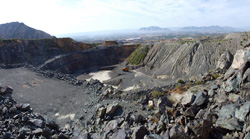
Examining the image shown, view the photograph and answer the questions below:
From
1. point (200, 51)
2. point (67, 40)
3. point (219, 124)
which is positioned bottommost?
point (219, 124)

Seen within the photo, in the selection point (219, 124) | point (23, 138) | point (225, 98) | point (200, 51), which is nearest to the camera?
point (219, 124)

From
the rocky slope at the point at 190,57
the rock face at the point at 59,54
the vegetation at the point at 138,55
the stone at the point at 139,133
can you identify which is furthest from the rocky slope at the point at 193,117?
the vegetation at the point at 138,55

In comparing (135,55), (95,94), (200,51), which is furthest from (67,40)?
(200,51)

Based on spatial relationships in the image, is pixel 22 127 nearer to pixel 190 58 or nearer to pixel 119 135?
pixel 119 135

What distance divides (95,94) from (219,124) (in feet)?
45.5

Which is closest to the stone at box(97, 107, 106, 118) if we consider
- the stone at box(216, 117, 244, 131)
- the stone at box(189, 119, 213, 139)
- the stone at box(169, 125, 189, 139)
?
the stone at box(169, 125, 189, 139)

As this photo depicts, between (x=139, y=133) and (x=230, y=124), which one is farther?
(x=139, y=133)

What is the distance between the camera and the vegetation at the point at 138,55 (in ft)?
134

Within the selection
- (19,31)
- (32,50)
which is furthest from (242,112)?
(19,31)

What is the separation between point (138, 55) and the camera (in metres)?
42.2

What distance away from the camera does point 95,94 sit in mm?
17766

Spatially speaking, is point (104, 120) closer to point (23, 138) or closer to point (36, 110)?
point (23, 138)

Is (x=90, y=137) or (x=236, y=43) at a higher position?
(x=236, y=43)

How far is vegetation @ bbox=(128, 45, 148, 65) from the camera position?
134 feet
